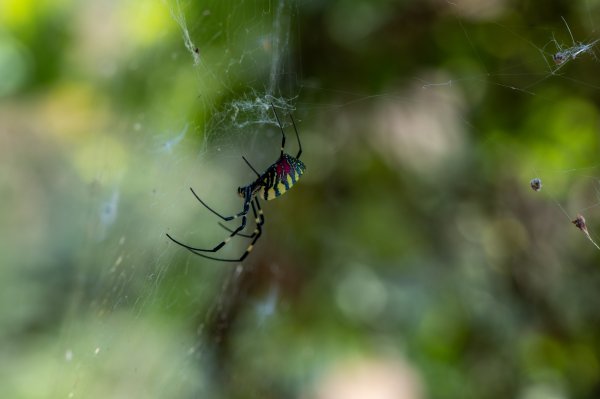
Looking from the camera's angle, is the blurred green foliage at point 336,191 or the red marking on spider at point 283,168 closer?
the red marking on spider at point 283,168

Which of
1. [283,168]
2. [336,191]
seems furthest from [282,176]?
[336,191]

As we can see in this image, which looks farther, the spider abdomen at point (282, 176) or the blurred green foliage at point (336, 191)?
the blurred green foliage at point (336, 191)

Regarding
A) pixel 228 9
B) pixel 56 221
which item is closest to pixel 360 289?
pixel 228 9

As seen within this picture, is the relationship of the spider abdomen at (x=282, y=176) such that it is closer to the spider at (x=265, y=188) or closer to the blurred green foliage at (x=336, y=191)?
the spider at (x=265, y=188)

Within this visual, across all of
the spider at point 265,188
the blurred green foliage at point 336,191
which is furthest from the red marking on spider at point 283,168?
the blurred green foliage at point 336,191

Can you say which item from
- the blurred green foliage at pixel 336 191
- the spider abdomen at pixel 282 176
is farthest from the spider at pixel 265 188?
the blurred green foliage at pixel 336 191

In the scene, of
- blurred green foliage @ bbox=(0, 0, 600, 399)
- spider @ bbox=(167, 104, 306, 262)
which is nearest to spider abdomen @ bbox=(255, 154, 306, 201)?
spider @ bbox=(167, 104, 306, 262)

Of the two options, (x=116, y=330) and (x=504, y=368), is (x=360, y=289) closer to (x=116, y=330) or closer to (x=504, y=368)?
(x=504, y=368)
